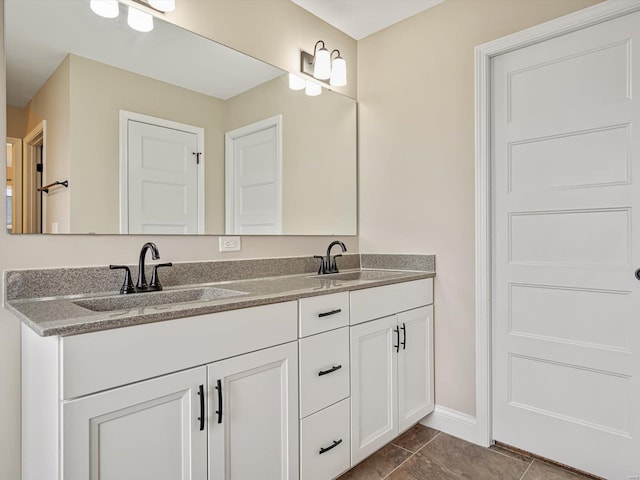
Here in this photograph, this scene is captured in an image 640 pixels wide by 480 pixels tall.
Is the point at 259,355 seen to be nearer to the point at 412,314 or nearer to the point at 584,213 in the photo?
the point at 412,314

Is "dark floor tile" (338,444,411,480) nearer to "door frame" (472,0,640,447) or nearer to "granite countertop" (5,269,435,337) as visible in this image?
"door frame" (472,0,640,447)

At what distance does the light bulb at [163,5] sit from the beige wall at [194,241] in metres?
0.04

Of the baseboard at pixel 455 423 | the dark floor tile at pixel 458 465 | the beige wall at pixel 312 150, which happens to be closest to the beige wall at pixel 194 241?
the beige wall at pixel 312 150

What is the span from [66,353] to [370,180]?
204cm

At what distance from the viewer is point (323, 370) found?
1.61 metres

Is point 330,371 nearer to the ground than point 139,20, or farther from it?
nearer to the ground

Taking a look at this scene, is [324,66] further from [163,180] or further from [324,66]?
[163,180]

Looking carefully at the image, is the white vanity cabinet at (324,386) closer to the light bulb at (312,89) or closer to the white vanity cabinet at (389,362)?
the white vanity cabinet at (389,362)

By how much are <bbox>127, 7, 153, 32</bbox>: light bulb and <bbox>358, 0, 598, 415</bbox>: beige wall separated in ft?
4.71

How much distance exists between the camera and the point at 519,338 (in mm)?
2031

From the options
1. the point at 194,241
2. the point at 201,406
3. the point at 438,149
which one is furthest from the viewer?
the point at 438,149

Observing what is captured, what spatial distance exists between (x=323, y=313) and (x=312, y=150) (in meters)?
1.19

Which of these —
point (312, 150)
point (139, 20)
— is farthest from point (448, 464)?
point (139, 20)

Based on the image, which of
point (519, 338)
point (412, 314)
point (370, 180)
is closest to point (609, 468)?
point (519, 338)
